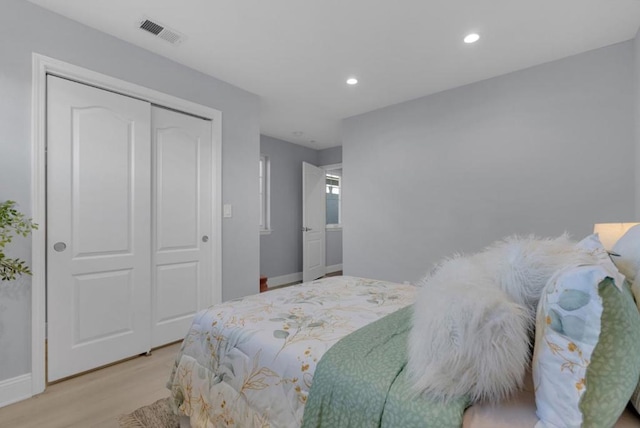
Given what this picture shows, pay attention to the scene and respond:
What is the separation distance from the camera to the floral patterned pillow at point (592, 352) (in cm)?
60

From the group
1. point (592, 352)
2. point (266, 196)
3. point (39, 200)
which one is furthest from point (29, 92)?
point (266, 196)

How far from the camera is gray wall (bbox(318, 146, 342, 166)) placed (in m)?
5.60

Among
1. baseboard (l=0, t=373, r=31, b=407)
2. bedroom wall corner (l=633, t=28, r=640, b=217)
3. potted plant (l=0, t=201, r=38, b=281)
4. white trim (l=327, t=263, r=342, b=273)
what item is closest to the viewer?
potted plant (l=0, t=201, r=38, b=281)

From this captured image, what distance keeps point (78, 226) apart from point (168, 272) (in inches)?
30.6

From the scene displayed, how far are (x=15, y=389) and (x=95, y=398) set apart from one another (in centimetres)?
48

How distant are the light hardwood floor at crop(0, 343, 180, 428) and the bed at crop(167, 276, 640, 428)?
592mm

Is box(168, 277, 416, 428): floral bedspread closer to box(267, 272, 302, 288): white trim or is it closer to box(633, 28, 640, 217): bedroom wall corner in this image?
box(633, 28, 640, 217): bedroom wall corner

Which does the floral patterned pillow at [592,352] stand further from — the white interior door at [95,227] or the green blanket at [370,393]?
the white interior door at [95,227]

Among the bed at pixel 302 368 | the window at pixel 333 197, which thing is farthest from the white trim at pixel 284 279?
the bed at pixel 302 368

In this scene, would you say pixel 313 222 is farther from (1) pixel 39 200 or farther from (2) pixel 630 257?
(2) pixel 630 257

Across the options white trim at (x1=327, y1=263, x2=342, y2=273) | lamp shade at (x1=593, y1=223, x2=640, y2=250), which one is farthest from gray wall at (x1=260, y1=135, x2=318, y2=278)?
lamp shade at (x1=593, y1=223, x2=640, y2=250)

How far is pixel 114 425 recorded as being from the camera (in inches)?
64.6

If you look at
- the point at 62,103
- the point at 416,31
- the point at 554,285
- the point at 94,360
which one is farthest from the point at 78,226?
the point at 416,31

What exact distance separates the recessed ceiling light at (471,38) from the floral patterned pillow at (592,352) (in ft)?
7.53
